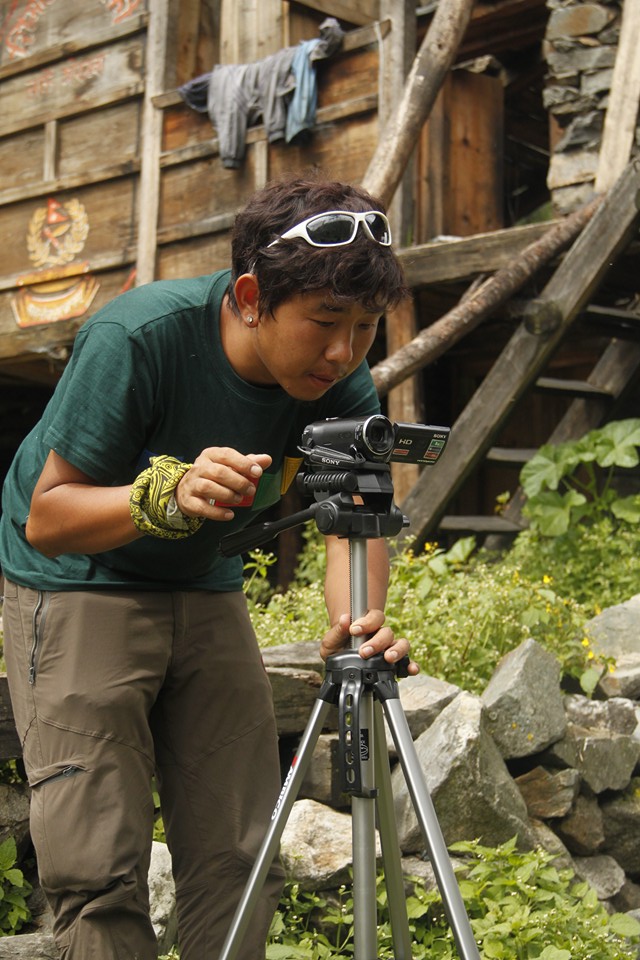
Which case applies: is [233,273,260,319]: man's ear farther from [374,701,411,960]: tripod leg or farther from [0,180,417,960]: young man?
[374,701,411,960]: tripod leg

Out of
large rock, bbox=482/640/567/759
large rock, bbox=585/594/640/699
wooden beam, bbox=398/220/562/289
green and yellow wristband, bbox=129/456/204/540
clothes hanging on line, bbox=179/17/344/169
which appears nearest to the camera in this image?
green and yellow wristband, bbox=129/456/204/540

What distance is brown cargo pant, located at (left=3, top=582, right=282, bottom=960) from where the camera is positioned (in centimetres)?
199

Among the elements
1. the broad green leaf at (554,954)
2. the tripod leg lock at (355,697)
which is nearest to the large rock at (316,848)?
the broad green leaf at (554,954)

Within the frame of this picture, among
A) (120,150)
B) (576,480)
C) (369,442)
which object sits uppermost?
(120,150)

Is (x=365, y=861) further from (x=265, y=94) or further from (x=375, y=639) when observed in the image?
(x=265, y=94)

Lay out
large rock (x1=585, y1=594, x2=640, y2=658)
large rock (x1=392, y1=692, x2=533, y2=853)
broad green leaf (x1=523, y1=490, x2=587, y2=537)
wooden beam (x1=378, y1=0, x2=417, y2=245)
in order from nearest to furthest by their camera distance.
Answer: large rock (x1=392, y1=692, x2=533, y2=853) → large rock (x1=585, y1=594, x2=640, y2=658) → broad green leaf (x1=523, y1=490, x2=587, y2=537) → wooden beam (x1=378, y1=0, x2=417, y2=245)

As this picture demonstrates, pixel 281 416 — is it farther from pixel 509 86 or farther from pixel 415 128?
pixel 509 86

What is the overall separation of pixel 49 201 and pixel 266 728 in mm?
6900

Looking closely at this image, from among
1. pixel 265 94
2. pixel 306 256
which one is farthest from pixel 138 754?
pixel 265 94

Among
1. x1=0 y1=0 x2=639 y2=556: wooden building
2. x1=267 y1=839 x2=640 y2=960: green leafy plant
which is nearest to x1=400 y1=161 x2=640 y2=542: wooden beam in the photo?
x1=0 y1=0 x2=639 y2=556: wooden building

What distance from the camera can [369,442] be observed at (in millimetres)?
1930

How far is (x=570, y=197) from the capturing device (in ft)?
21.6

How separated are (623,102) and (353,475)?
195 inches

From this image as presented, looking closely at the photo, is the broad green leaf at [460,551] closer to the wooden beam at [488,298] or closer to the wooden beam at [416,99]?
the wooden beam at [488,298]
